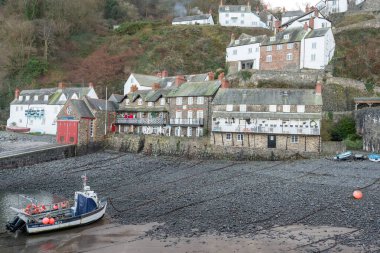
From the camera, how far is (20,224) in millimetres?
19016

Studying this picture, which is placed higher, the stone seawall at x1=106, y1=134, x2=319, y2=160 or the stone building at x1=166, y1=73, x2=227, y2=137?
the stone building at x1=166, y1=73, x2=227, y2=137

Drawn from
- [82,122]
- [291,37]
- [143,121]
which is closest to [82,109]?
[82,122]

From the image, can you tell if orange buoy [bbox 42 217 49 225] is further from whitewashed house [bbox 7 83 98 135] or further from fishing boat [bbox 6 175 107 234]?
whitewashed house [bbox 7 83 98 135]

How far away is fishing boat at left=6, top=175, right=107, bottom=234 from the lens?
749 inches

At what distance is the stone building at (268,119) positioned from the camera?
3647 cm

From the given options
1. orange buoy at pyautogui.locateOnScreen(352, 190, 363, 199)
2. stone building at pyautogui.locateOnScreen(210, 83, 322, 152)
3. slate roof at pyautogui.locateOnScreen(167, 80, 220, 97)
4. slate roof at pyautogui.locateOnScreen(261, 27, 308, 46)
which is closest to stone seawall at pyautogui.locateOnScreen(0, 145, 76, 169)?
slate roof at pyautogui.locateOnScreen(167, 80, 220, 97)

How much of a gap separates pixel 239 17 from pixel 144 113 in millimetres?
40353

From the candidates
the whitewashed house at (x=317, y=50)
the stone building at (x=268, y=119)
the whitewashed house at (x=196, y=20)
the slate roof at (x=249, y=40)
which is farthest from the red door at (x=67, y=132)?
the whitewashed house at (x=196, y=20)

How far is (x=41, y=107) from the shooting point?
5353cm

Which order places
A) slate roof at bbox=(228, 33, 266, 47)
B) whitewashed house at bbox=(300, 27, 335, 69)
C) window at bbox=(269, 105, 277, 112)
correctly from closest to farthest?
window at bbox=(269, 105, 277, 112) < whitewashed house at bbox=(300, 27, 335, 69) < slate roof at bbox=(228, 33, 266, 47)

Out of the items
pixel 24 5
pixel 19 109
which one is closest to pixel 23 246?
pixel 19 109

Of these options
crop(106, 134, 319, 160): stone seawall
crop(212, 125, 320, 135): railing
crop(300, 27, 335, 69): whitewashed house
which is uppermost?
crop(300, 27, 335, 69): whitewashed house

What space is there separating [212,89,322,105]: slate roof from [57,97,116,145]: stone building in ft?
46.6

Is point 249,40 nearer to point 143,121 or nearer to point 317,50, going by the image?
point 317,50
